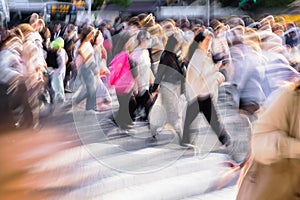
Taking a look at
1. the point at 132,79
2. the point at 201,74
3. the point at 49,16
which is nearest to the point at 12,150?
the point at 201,74

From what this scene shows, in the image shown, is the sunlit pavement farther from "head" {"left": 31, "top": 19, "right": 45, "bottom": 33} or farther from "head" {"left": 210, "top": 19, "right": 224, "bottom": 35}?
"head" {"left": 31, "top": 19, "right": 45, "bottom": 33}

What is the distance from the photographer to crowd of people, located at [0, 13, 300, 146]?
4488mm

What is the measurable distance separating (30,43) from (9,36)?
658mm

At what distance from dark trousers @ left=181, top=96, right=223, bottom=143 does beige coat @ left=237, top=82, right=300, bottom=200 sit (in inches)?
118

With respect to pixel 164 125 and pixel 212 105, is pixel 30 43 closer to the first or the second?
pixel 164 125

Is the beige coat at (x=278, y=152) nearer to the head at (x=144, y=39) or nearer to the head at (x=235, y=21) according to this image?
the head at (x=144, y=39)

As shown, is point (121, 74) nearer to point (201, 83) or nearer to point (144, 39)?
point (144, 39)

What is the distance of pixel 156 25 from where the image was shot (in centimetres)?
588

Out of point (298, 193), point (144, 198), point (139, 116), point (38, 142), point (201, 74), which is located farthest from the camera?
point (139, 116)

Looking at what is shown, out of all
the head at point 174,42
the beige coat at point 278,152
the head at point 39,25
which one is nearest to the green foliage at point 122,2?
the head at point 174,42

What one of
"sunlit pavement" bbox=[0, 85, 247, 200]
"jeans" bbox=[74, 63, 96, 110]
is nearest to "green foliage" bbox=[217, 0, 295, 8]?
"sunlit pavement" bbox=[0, 85, 247, 200]

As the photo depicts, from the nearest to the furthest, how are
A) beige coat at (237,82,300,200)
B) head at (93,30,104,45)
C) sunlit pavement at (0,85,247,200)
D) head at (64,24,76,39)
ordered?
beige coat at (237,82,300,200) < sunlit pavement at (0,85,247,200) < head at (93,30,104,45) < head at (64,24,76,39)

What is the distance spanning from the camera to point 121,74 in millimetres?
5152

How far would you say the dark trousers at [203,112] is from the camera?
4.62m
